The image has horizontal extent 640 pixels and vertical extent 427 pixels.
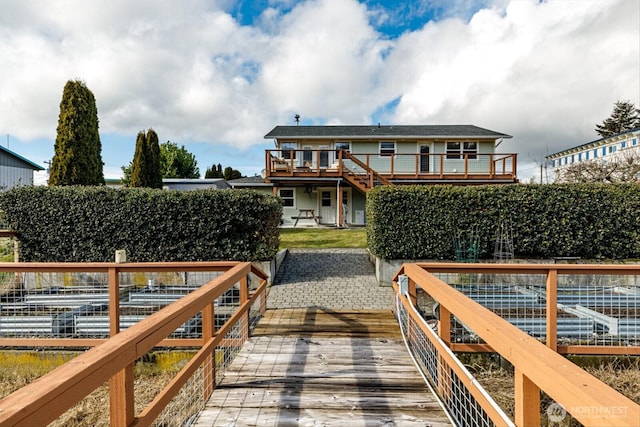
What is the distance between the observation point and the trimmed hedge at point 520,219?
778 cm

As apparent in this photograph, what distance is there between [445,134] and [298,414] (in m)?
19.8

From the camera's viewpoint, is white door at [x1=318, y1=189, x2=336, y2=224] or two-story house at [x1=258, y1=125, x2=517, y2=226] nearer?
two-story house at [x1=258, y1=125, x2=517, y2=226]

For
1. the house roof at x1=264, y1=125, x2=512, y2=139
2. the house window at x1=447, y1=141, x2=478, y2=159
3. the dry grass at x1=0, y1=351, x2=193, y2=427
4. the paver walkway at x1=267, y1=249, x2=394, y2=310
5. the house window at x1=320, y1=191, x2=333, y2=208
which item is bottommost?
the dry grass at x1=0, y1=351, x2=193, y2=427

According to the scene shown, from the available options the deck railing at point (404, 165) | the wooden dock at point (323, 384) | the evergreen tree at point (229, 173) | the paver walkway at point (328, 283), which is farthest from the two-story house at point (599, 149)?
the evergreen tree at point (229, 173)

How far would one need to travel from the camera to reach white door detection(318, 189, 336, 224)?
19.5 meters

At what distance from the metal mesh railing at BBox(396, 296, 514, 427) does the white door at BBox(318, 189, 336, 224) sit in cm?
1547

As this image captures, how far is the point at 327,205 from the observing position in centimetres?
1969

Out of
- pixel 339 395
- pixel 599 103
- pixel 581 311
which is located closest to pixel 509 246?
pixel 581 311

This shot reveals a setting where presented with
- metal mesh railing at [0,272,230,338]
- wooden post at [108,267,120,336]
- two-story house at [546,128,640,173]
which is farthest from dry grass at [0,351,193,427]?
two-story house at [546,128,640,173]

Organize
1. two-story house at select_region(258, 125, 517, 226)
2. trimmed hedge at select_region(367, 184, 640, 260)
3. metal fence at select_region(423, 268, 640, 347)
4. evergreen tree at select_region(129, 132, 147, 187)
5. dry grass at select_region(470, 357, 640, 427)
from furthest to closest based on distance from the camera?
two-story house at select_region(258, 125, 517, 226), evergreen tree at select_region(129, 132, 147, 187), trimmed hedge at select_region(367, 184, 640, 260), metal fence at select_region(423, 268, 640, 347), dry grass at select_region(470, 357, 640, 427)

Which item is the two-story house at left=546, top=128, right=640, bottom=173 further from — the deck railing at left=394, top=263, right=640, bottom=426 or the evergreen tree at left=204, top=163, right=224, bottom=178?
the evergreen tree at left=204, top=163, right=224, bottom=178

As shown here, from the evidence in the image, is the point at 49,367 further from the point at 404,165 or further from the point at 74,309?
the point at 404,165

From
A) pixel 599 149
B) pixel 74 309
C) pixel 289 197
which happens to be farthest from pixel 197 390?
pixel 599 149

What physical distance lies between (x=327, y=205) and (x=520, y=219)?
12.6 m
